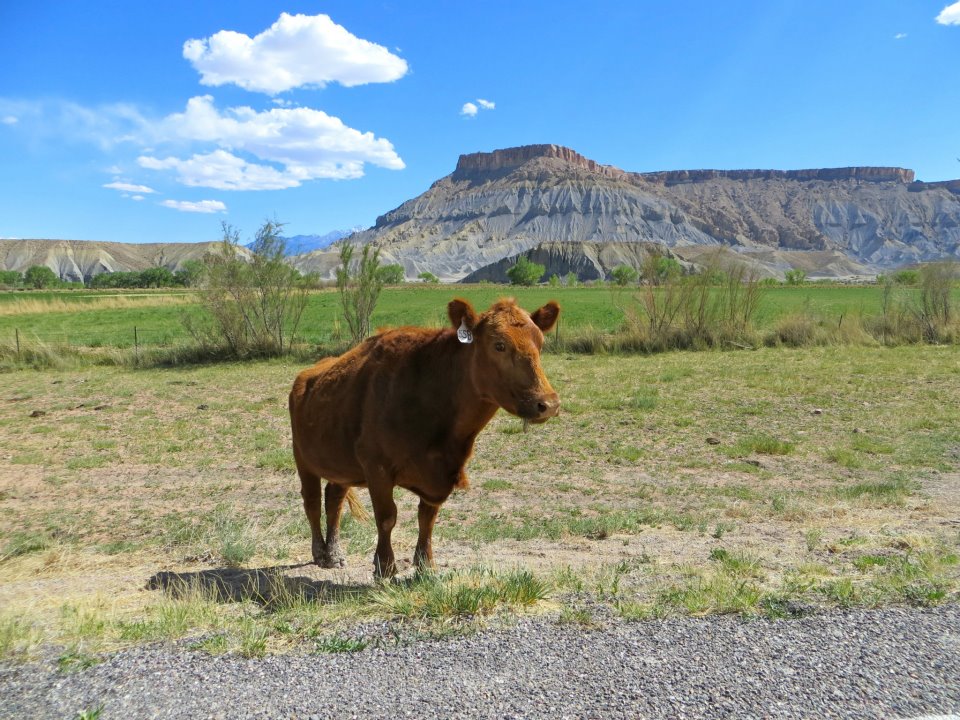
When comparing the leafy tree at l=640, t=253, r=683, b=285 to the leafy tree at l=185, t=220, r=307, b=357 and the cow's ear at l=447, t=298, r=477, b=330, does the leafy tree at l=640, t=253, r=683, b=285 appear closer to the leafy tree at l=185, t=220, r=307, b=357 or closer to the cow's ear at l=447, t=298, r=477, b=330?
the leafy tree at l=185, t=220, r=307, b=357

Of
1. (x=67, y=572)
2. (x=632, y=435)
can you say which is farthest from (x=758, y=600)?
(x=632, y=435)

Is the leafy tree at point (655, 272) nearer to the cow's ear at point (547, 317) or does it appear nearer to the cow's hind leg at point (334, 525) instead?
the cow's hind leg at point (334, 525)

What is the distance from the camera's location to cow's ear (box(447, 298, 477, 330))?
4746 millimetres

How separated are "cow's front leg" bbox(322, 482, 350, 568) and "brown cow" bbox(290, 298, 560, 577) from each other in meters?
0.66

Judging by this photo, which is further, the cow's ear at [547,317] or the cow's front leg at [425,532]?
the cow's front leg at [425,532]

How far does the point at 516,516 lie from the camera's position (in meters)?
7.91

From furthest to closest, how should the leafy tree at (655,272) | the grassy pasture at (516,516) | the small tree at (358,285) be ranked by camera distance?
the leafy tree at (655,272)
the small tree at (358,285)
the grassy pasture at (516,516)

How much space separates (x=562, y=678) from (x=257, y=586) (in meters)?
3.16

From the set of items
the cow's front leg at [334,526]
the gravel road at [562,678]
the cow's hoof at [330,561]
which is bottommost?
the cow's hoof at [330,561]

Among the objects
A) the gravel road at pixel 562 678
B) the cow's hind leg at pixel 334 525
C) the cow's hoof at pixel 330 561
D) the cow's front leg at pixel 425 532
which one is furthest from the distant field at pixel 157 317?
the gravel road at pixel 562 678

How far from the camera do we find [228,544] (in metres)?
6.43

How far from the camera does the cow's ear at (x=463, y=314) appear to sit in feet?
15.6

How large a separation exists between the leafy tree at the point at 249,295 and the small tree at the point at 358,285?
7.61 ft

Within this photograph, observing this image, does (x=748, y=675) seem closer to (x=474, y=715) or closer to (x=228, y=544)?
(x=474, y=715)
